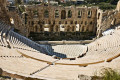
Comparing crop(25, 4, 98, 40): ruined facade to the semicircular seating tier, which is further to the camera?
crop(25, 4, 98, 40): ruined facade

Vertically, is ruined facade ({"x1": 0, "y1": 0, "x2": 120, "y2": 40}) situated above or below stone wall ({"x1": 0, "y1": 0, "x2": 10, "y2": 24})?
below

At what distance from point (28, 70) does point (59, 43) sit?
38.6ft

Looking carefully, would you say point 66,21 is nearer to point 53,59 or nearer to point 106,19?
point 106,19

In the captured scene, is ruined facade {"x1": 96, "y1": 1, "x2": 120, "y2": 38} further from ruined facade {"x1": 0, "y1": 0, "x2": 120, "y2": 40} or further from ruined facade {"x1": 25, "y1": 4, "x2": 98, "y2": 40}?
ruined facade {"x1": 25, "y1": 4, "x2": 98, "y2": 40}

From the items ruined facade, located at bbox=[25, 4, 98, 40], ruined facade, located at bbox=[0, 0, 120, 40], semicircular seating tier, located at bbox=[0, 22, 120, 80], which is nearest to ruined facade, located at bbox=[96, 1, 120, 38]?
ruined facade, located at bbox=[0, 0, 120, 40]

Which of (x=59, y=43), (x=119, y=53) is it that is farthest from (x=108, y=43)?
(x=59, y=43)

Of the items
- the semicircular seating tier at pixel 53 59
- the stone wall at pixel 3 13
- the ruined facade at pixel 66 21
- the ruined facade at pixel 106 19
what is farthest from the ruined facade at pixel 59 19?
the semicircular seating tier at pixel 53 59

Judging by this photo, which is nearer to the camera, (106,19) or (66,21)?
(106,19)

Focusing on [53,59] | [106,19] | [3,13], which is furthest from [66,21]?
[53,59]

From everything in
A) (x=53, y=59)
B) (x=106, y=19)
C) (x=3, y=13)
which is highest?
(x=3, y=13)

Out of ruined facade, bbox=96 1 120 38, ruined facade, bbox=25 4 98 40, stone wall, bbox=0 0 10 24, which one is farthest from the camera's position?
ruined facade, bbox=25 4 98 40

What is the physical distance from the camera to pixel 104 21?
22.3 m

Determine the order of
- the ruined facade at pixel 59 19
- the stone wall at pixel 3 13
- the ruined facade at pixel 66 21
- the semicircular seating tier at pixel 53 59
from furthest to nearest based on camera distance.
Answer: the ruined facade at pixel 59 19 → the ruined facade at pixel 66 21 → the stone wall at pixel 3 13 → the semicircular seating tier at pixel 53 59

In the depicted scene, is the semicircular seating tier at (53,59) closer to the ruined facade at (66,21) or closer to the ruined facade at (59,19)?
the ruined facade at (66,21)
